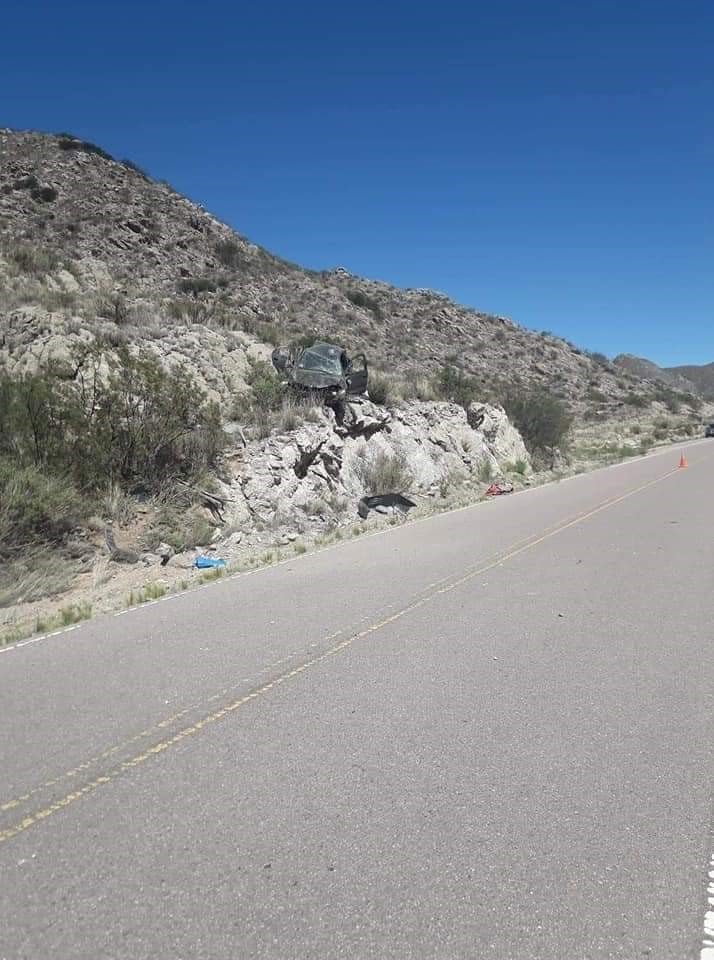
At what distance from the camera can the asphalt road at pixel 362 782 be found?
2.98 meters

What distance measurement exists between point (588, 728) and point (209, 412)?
1292 cm

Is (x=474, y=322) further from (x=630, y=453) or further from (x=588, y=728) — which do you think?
(x=588, y=728)

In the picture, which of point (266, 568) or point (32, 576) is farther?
point (266, 568)

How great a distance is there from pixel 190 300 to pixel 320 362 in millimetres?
9953

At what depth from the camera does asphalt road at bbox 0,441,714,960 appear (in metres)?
2.98

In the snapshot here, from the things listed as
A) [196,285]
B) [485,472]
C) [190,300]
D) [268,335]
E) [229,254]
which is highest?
[229,254]

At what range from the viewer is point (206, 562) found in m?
11.9

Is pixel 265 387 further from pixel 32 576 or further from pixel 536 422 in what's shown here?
pixel 536 422

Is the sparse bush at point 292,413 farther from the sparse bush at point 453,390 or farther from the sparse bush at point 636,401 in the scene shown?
the sparse bush at point 636,401

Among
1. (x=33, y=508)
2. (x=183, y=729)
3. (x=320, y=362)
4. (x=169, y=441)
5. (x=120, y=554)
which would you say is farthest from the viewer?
(x=320, y=362)

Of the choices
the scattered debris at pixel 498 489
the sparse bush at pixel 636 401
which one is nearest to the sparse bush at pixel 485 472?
the scattered debris at pixel 498 489

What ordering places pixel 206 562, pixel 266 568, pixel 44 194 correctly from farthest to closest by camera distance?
pixel 44 194
pixel 206 562
pixel 266 568

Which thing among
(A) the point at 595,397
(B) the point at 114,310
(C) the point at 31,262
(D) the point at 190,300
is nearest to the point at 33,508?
(B) the point at 114,310

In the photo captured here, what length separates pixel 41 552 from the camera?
11500 mm
